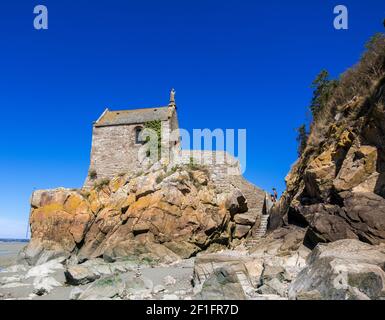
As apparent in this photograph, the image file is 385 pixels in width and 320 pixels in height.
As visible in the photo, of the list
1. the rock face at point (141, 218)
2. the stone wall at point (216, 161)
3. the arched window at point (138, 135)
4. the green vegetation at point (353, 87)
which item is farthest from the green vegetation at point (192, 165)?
the green vegetation at point (353, 87)

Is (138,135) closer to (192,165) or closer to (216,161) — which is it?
(192,165)

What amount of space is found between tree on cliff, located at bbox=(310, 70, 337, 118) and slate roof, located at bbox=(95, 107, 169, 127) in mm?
15006

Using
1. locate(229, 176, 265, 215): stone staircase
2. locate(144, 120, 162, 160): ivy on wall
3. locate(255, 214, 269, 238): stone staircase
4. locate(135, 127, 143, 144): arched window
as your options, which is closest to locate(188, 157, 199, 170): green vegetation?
locate(229, 176, 265, 215): stone staircase

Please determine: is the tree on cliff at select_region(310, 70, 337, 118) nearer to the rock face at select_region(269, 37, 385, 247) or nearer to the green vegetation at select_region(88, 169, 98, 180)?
the rock face at select_region(269, 37, 385, 247)

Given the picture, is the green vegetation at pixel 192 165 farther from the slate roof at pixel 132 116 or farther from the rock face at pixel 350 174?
the rock face at pixel 350 174

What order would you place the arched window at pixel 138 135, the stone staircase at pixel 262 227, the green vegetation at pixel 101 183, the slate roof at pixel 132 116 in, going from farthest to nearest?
the slate roof at pixel 132 116 < the arched window at pixel 138 135 < the green vegetation at pixel 101 183 < the stone staircase at pixel 262 227

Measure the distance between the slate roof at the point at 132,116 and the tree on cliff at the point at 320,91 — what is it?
15006 millimetres

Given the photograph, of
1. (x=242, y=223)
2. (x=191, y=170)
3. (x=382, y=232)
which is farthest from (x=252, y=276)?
(x=191, y=170)

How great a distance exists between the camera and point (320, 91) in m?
20.5

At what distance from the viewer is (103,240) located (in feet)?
81.3

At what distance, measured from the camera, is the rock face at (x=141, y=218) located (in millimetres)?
22750

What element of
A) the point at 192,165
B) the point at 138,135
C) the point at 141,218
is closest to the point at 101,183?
the point at 138,135

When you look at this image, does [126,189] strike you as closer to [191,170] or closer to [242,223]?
[191,170]

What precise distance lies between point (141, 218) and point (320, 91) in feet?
46.1
